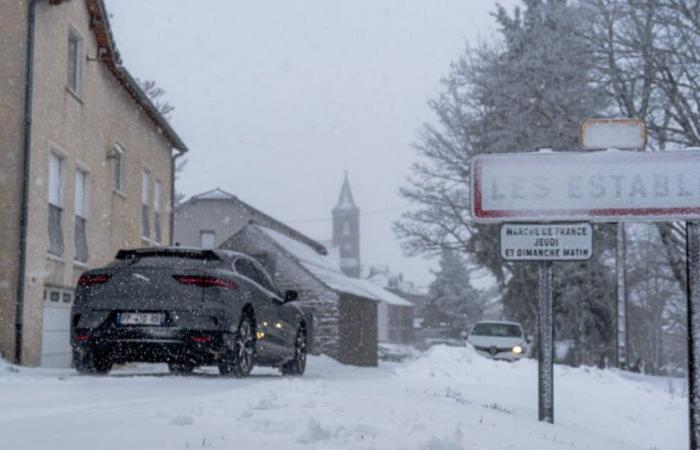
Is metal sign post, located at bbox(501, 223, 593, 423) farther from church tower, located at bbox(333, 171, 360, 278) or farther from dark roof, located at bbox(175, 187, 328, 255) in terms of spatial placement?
church tower, located at bbox(333, 171, 360, 278)

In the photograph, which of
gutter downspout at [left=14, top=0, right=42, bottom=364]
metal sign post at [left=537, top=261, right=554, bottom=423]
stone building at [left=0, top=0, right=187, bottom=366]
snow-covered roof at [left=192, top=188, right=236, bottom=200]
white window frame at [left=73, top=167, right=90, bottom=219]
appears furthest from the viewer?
snow-covered roof at [left=192, top=188, right=236, bottom=200]

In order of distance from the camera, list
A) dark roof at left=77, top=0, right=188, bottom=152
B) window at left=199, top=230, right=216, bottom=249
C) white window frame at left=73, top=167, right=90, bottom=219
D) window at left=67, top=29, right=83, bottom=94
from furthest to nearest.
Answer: window at left=199, top=230, right=216, bottom=249 < dark roof at left=77, top=0, right=188, bottom=152 < white window frame at left=73, top=167, right=90, bottom=219 < window at left=67, top=29, right=83, bottom=94

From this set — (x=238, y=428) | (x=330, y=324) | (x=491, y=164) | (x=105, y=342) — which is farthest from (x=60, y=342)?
(x=330, y=324)

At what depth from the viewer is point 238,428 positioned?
579 cm

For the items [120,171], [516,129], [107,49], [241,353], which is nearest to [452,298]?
[516,129]

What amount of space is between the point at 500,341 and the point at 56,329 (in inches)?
556

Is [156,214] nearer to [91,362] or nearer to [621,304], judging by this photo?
[621,304]

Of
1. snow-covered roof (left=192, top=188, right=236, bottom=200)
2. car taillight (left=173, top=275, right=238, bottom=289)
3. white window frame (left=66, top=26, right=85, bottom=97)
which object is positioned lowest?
car taillight (left=173, top=275, right=238, bottom=289)

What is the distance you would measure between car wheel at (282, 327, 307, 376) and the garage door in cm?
448

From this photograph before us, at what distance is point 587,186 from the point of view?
8281 mm

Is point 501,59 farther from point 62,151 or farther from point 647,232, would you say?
point 62,151

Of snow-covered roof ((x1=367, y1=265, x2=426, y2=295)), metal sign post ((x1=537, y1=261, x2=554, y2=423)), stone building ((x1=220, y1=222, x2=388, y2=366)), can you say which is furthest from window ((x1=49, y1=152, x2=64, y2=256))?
snow-covered roof ((x1=367, y1=265, x2=426, y2=295))

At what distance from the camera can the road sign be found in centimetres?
804

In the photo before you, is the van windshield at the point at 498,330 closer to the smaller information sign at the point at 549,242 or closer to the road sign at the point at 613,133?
the smaller information sign at the point at 549,242
